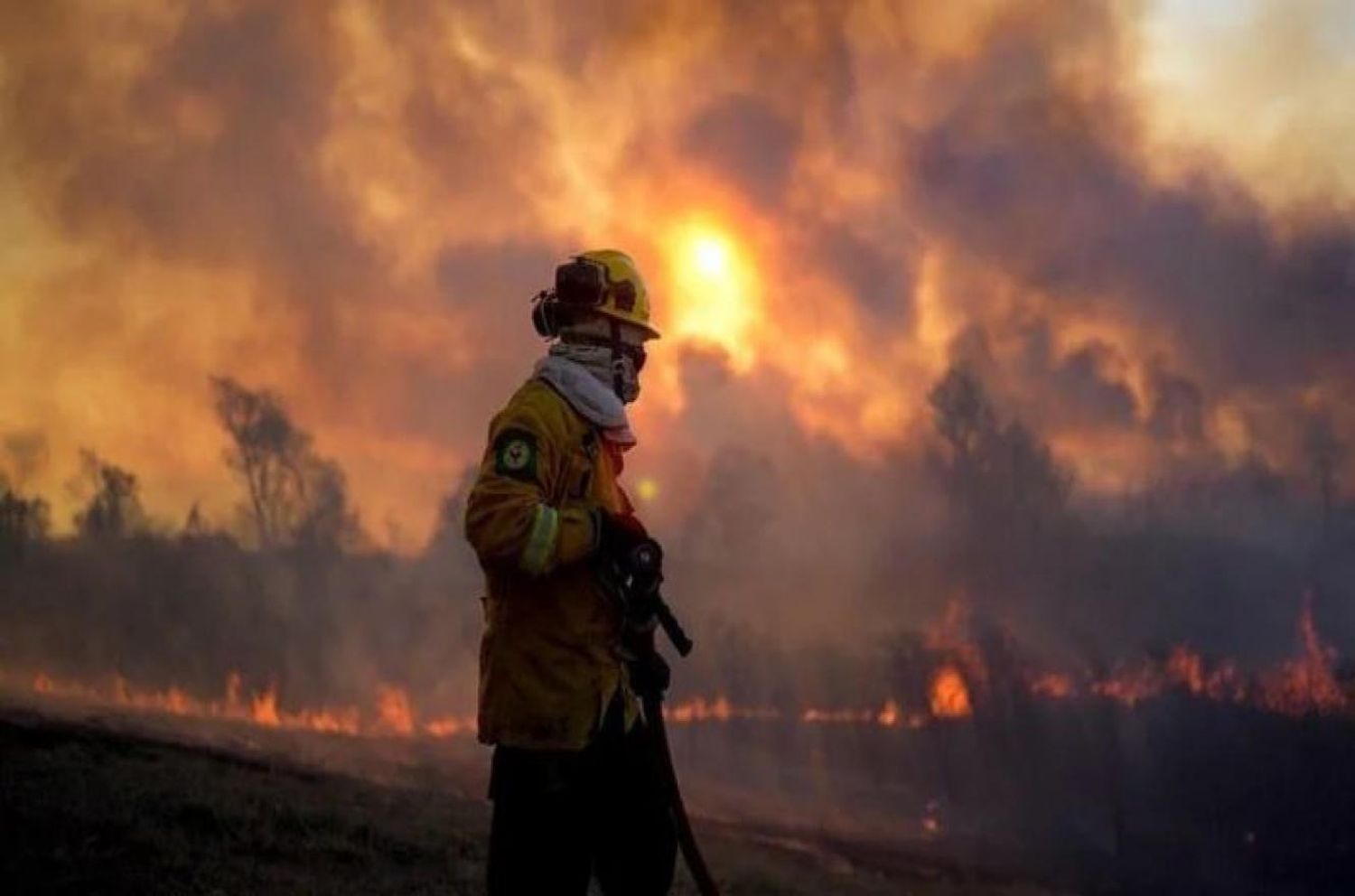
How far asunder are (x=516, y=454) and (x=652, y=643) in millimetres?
1183

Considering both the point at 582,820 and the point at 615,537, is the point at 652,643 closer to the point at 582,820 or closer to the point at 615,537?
the point at 615,537

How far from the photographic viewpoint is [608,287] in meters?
5.99

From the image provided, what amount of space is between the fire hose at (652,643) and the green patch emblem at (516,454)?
0.61 metres

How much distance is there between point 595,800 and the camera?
5.57 metres

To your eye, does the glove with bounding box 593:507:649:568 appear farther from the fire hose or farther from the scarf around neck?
the scarf around neck

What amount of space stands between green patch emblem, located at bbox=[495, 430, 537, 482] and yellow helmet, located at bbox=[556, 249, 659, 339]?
0.93 metres

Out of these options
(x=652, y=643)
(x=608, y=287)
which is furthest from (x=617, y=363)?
(x=652, y=643)

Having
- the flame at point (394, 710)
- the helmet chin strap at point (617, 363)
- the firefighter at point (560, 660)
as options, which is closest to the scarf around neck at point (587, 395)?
the firefighter at point (560, 660)

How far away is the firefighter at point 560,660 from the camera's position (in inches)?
206

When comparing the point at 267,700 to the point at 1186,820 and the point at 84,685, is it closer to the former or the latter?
the point at 84,685

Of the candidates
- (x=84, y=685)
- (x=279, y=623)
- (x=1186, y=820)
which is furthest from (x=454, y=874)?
(x=1186, y=820)

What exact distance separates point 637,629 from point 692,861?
49.5 inches

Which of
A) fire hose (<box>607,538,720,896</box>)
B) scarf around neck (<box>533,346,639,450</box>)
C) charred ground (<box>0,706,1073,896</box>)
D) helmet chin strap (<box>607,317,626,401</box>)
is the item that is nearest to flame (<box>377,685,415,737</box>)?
charred ground (<box>0,706,1073,896</box>)

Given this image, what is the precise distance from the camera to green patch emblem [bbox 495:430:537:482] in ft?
17.2
